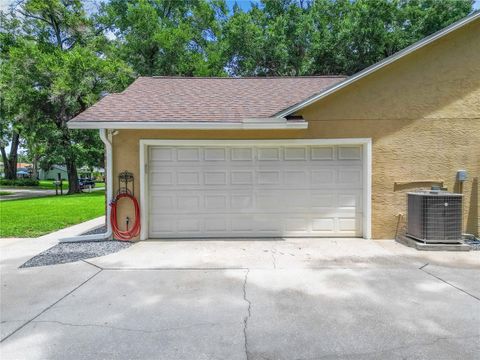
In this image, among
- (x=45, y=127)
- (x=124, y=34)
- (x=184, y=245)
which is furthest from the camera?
(x=124, y=34)

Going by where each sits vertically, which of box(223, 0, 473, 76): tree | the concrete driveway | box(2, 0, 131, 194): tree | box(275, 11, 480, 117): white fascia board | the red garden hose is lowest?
the concrete driveway

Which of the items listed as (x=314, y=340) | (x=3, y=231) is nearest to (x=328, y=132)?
(x=314, y=340)

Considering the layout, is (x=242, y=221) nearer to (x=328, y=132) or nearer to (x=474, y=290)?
(x=328, y=132)

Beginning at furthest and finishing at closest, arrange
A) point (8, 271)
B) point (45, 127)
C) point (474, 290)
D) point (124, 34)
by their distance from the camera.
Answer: point (124, 34)
point (45, 127)
point (8, 271)
point (474, 290)

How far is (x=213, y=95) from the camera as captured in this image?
8562mm

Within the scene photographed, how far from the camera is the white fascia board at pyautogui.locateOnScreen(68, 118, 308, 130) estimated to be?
6.50 m

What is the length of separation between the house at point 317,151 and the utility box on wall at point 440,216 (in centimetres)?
75

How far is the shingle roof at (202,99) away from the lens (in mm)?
6887

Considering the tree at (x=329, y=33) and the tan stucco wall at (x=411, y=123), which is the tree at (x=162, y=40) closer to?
the tree at (x=329, y=33)

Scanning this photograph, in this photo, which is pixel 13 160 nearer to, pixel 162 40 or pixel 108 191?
pixel 162 40

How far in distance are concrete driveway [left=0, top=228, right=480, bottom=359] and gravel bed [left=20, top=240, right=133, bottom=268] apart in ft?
1.04

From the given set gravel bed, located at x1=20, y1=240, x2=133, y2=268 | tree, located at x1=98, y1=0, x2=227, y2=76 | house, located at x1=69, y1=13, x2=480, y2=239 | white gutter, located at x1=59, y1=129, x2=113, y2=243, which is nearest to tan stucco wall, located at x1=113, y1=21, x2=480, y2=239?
house, located at x1=69, y1=13, x2=480, y2=239

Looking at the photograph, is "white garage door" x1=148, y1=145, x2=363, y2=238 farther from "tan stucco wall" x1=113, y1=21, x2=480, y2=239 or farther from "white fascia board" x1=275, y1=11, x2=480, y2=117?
"white fascia board" x1=275, y1=11, x2=480, y2=117

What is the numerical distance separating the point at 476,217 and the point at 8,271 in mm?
9310
